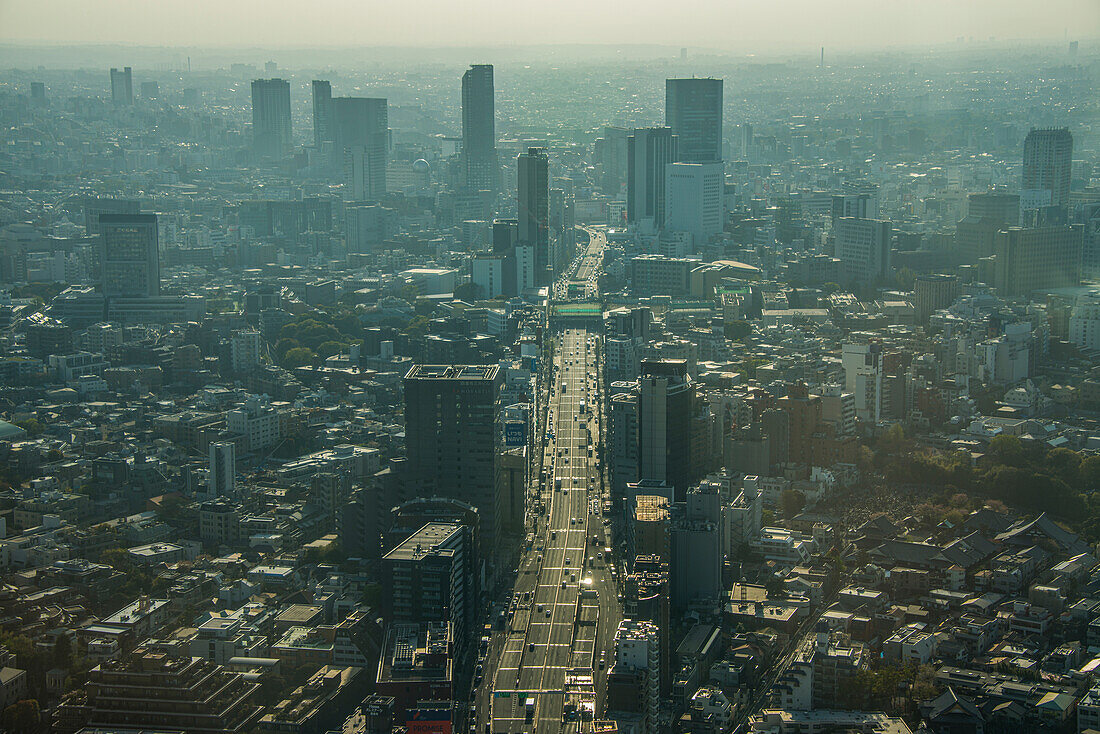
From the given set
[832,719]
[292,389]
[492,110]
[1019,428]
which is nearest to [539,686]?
[832,719]

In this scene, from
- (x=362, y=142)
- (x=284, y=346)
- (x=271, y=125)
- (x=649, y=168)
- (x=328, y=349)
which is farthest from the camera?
(x=271, y=125)

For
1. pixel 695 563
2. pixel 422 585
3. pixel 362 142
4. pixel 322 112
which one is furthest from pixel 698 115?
pixel 422 585

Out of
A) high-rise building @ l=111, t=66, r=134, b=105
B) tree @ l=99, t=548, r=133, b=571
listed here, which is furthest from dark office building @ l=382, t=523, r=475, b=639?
high-rise building @ l=111, t=66, r=134, b=105

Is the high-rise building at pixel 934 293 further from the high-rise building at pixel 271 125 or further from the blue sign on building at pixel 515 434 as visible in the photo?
Answer: the high-rise building at pixel 271 125

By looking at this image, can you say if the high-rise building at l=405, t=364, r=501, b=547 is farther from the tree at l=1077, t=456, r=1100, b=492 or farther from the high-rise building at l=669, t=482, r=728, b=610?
the tree at l=1077, t=456, r=1100, b=492

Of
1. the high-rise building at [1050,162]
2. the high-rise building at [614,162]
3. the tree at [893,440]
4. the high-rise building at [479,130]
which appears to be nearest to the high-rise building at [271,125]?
the high-rise building at [479,130]

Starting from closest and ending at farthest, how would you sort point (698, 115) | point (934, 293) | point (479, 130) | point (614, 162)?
point (934, 293), point (698, 115), point (479, 130), point (614, 162)

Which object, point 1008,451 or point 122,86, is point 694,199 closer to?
point 1008,451
